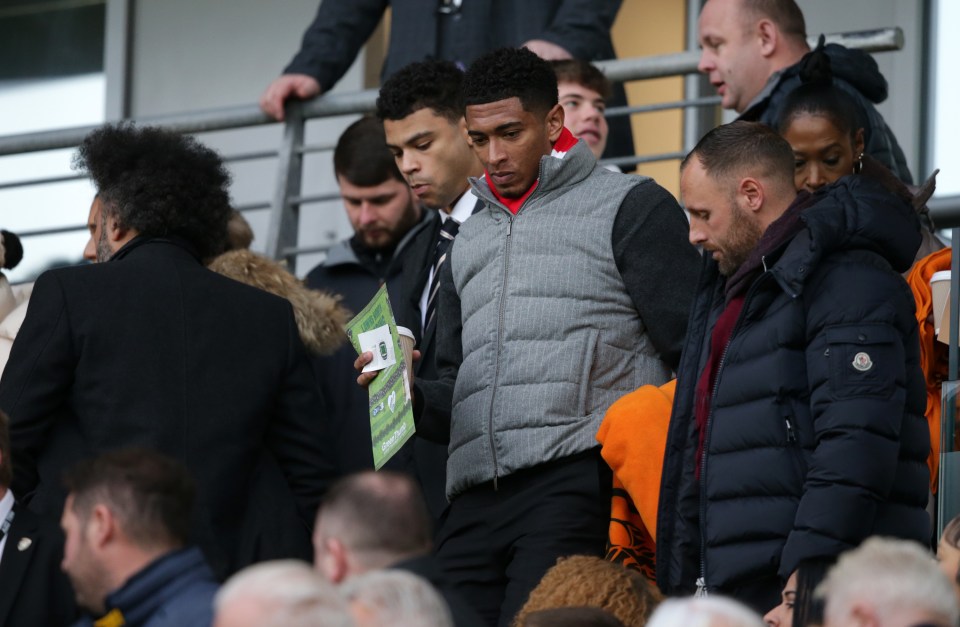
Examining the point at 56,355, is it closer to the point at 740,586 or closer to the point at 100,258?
the point at 100,258

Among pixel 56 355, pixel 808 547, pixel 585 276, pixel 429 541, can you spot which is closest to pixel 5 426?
pixel 56 355

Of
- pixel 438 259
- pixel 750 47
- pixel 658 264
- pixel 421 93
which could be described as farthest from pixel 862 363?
pixel 750 47

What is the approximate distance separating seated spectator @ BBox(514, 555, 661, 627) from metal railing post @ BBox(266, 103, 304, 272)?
14.3ft

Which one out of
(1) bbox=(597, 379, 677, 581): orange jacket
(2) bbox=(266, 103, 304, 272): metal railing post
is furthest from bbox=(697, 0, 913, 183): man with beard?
(2) bbox=(266, 103, 304, 272): metal railing post

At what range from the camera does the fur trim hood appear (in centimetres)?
635

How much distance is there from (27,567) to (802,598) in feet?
6.75

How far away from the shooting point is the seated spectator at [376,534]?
4395 millimetres

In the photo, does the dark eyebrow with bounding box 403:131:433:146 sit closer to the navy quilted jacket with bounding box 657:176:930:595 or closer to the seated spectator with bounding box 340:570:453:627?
the navy quilted jacket with bounding box 657:176:930:595

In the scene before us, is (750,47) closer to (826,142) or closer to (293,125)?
(826,142)

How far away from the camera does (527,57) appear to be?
607 cm

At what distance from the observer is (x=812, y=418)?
5.02m

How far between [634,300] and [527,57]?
0.88 meters

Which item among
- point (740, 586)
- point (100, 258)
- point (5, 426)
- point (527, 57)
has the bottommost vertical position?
point (740, 586)

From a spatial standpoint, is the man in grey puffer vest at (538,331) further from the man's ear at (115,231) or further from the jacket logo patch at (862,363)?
the man's ear at (115,231)
